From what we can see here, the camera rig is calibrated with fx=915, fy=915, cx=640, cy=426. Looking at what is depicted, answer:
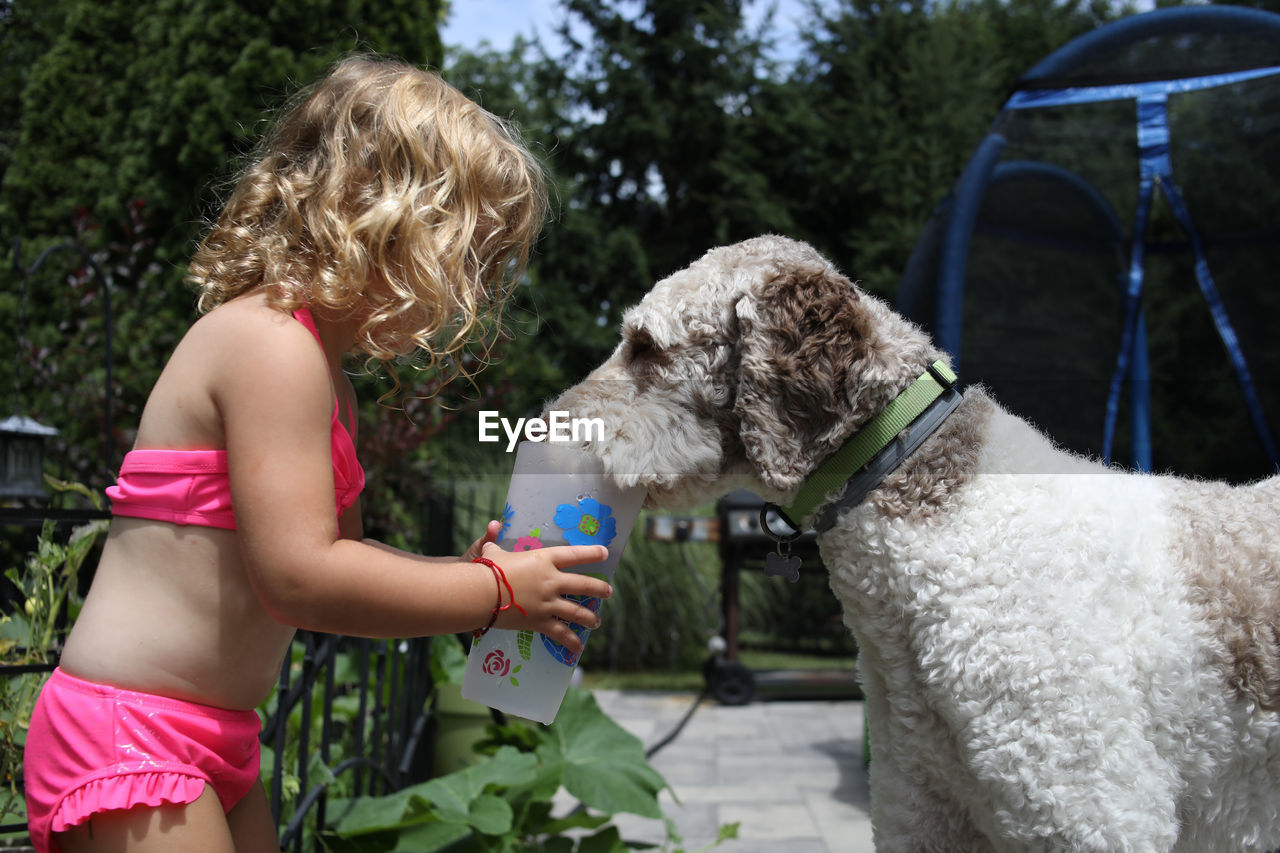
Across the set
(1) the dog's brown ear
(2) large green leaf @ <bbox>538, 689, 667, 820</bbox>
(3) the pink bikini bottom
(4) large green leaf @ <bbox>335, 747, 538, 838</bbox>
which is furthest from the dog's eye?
(2) large green leaf @ <bbox>538, 689, 667, 820</bbox>

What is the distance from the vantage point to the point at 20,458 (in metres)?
3.03

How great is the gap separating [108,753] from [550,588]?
582mm

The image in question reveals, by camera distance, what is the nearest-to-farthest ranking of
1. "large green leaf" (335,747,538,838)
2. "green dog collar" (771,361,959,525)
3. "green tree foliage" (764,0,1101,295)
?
1. "green dog collar" (771,361,959,525)
2. "large green leaf" (335,747,538,838)
3. "green tree foliage" (764,0,1101,295)

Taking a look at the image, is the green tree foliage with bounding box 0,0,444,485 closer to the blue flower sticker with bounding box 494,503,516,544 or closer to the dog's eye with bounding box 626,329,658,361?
the dog's eye with bounding box 626,329,658,361

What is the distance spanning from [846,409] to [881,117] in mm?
8666

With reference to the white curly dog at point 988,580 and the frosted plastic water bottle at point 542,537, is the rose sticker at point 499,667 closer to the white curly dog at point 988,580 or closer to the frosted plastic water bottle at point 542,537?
the frosted plastic water bottle at point 542,537

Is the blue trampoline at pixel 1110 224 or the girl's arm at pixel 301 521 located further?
the blue trampoline at pixel 1110 224

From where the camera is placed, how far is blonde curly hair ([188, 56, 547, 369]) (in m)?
1.30

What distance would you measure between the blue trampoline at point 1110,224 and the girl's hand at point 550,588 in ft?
9.10

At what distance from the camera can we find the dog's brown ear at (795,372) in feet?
4.61

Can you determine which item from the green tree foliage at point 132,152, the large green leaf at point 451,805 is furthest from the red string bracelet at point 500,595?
the green tree foliage at point 132,152

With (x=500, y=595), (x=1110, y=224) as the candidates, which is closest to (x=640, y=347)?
(x=500, y=595)

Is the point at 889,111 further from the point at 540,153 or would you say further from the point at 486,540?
the point at 486,540

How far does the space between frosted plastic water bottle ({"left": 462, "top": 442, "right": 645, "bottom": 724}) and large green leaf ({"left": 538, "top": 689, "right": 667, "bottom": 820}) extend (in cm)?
116
